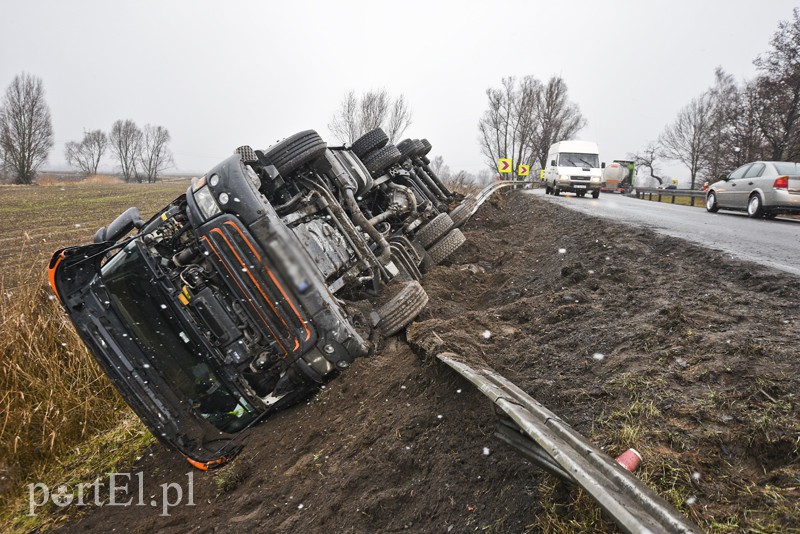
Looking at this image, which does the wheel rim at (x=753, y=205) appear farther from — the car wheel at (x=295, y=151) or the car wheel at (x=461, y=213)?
the car wheel at (x=295, y=151)

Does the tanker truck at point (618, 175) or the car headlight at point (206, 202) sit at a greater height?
the car headlight at point (206, 202)

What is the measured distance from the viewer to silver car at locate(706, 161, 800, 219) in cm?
974

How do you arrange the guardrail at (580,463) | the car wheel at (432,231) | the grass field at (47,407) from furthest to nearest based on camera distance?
the car wheel at (432,231) → the grass field at (47,407) → the guardrail at (580,463)

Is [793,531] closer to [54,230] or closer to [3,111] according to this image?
[54,230]

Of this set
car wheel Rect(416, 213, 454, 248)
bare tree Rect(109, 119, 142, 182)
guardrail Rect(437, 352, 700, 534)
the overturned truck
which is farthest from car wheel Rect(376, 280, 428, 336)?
bare tree Rect(109, 119, 142, 182)

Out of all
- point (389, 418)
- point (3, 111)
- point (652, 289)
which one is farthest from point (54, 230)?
point (3, 111)

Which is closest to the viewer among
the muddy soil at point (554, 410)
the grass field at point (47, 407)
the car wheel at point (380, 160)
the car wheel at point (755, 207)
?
the muddy soil at point (554, 410)

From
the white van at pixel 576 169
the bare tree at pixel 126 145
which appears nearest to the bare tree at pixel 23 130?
the bare tree at pixel 126 145

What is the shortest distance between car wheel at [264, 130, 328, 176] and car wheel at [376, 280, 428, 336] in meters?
1.46

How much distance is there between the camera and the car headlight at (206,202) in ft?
11.1

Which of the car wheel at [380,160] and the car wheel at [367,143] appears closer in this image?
the car wheel at [380,160]

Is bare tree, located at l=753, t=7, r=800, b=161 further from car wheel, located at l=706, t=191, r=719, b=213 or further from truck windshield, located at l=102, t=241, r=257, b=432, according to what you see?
truck windshield, located at l=102, t=241, r=257, b=432

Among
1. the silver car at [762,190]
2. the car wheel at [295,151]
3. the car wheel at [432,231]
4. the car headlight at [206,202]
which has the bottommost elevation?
the silver car at [762,190]

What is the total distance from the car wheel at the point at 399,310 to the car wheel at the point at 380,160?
2.66 meters
